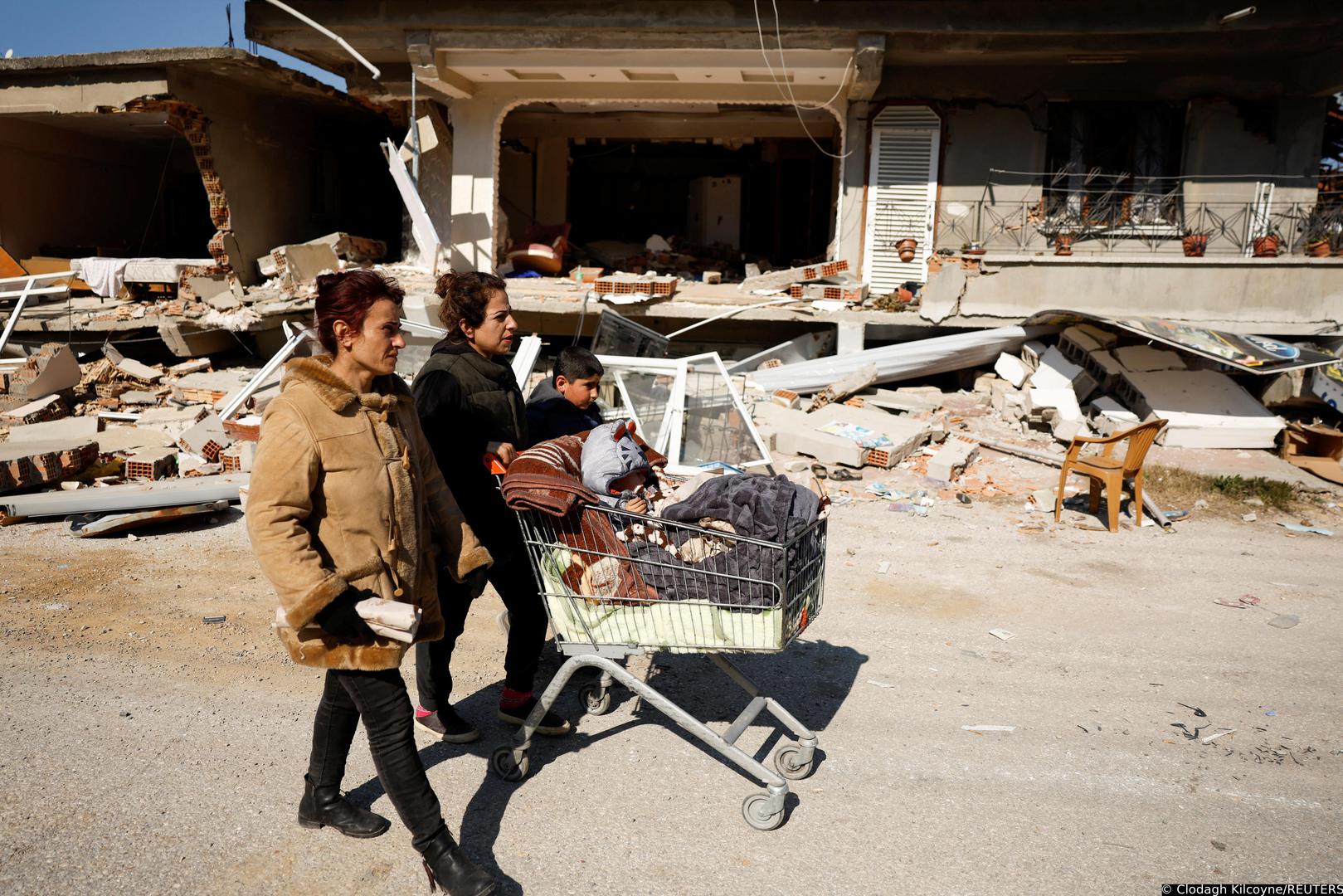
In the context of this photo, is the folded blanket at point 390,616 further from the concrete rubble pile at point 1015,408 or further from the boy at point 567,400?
the concrete rubble pile at point 1015,408

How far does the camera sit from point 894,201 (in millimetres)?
12867

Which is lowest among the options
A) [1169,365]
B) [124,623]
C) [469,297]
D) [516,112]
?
[124,623]

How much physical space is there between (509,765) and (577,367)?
65.2 inches

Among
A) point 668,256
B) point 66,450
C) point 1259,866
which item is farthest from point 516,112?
point 1259,866

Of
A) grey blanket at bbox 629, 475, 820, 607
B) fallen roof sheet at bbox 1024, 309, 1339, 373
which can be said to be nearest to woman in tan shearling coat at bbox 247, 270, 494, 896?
grey blanket at bbox 629, 475, 820, 607

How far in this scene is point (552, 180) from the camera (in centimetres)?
1691

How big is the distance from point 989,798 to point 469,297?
2819 mm

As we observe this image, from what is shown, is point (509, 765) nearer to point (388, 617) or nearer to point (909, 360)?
point (388, 617)

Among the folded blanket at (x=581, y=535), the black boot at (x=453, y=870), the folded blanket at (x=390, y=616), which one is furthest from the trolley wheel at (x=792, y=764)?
the folded blanket at (x=390, y=616)

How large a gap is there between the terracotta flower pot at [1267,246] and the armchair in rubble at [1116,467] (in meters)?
5.77

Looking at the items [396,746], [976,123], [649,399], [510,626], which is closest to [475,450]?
[510,626]

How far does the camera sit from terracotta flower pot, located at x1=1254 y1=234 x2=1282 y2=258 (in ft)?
36.6

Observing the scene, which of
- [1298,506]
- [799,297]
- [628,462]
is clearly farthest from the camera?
[799,297]

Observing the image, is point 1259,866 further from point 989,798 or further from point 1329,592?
point 1329,592
